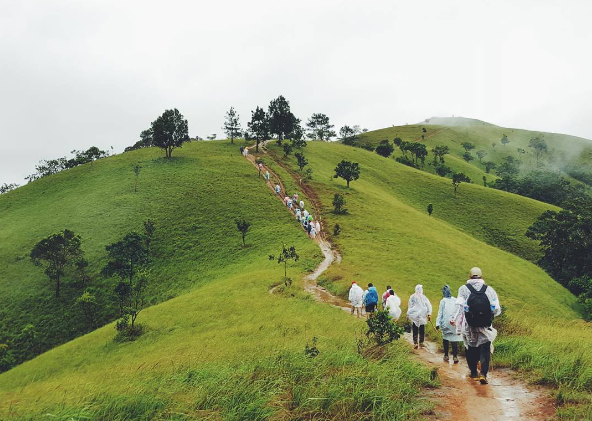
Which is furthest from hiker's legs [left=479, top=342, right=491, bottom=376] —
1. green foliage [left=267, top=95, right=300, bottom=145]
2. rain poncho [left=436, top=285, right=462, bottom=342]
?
Answer: green foliage [left=267, top=95, right=300, bottom=145]

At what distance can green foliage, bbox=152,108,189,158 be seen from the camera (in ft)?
249

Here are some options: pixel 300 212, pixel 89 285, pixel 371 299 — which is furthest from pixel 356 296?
pixel 89 285

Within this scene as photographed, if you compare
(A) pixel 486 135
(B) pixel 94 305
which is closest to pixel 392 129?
(A) pixel 486 135

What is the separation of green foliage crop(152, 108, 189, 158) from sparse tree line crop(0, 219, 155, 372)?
3448cm

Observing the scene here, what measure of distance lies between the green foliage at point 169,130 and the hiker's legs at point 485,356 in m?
78.5

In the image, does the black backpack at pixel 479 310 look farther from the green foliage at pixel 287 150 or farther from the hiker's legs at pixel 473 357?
the green foliage at pixel 287 150

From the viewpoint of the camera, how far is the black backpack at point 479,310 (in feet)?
27.6

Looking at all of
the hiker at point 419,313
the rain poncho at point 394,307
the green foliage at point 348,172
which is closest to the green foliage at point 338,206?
the green foliage at point 348,172

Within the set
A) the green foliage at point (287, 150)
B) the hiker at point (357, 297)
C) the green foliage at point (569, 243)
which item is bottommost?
the green foliage at point (569, 243)

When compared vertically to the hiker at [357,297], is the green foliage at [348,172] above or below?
above

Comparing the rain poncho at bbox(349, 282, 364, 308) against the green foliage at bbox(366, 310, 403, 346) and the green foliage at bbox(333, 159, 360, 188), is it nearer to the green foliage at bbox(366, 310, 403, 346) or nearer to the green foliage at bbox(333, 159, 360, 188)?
the green foliage at bbox(366, 310, 403, 346)

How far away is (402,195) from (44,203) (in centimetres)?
7639

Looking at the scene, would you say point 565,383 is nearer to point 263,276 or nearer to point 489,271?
point 263,276

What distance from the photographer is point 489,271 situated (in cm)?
4062
